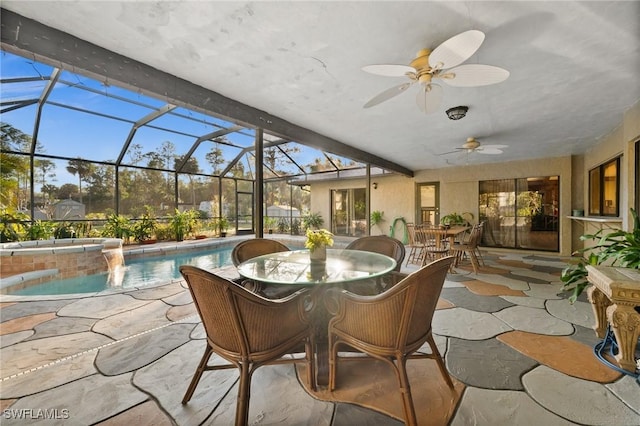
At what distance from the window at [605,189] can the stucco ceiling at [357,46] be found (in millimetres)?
1335

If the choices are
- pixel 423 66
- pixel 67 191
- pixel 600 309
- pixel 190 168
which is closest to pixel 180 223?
pixel 190 168

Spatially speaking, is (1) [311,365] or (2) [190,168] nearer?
(1) [311,365]

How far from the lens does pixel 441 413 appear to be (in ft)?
4.76

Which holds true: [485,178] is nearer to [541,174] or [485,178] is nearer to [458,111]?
[541,174]

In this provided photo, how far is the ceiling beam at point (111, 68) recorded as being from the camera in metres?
1.76

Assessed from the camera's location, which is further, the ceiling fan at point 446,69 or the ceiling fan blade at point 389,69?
the ceiling fan blade at point 389,69

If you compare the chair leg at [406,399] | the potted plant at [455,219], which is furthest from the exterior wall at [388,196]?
the chair leg at [406,399]

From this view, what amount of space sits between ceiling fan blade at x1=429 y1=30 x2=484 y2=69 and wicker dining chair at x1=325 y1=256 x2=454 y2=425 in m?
1.30

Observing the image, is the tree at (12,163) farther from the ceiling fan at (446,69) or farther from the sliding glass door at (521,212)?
the sliding glass door at (521,212)

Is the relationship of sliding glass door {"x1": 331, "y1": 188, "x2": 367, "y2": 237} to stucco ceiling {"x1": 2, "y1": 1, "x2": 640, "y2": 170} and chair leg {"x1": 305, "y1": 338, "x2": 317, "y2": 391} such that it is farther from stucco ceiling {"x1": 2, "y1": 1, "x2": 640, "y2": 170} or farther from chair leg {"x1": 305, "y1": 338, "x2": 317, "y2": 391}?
chair leg {"x1": 305, "y1": 338, "x2": 317, "y2": 391}

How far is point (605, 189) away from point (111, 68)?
7.65 metres

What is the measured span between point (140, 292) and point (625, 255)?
526cm

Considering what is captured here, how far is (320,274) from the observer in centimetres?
187

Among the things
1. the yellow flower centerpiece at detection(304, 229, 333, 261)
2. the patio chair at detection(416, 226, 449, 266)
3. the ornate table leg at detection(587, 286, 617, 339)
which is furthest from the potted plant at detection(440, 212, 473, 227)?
the yellow flower centerpiece at detection(304, 229, 333, 261)
